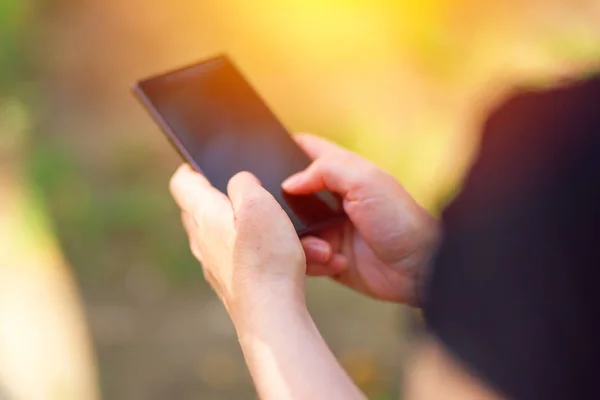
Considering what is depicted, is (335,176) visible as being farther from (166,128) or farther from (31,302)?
(31,302)

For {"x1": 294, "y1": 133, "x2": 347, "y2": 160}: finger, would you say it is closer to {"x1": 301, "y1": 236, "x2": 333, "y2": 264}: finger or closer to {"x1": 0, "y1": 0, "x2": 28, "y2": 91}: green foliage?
{"x1": 301, "y1": 236, "x2": 333, "y2": 264}: finger

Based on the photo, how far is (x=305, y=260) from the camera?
0.92 meters

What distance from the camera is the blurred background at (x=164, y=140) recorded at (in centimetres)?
157

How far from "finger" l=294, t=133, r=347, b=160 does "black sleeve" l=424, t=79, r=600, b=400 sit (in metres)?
0.61

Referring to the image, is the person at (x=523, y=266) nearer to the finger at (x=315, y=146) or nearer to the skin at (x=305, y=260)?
the skin at (x=305, y=260)

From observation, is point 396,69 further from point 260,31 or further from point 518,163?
point 518,163

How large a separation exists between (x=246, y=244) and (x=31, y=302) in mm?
921

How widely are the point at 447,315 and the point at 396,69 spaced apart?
1.66 m

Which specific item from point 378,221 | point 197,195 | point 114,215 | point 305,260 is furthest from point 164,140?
point 305,260

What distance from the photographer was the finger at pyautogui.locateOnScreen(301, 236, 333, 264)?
1.09 meters

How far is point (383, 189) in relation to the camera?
107cm

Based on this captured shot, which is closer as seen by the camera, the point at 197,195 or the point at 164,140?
the point at 197,195

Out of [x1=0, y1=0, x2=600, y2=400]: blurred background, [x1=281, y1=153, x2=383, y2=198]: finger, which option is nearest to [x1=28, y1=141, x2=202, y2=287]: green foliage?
[x1=0, y1=0, x2=600, y2=400]: blurred background

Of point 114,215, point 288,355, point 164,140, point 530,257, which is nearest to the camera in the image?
point 530,257
